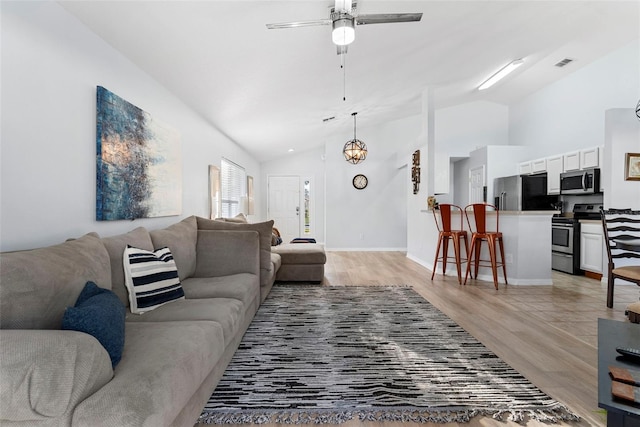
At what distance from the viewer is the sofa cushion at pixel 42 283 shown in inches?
45.6

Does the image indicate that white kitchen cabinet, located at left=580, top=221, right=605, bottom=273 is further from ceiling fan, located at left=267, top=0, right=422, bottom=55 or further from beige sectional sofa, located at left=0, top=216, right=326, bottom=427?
beige sectional sofa, located at left=0, top=216, right=326, bottom=427

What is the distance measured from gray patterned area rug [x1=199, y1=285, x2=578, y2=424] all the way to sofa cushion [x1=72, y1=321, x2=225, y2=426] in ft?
1.29

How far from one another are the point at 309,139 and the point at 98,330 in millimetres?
6716

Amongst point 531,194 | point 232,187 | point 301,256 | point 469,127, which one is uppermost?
point 469,127

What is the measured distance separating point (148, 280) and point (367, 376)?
1.50m

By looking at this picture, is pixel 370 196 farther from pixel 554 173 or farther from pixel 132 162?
pixel 132 162

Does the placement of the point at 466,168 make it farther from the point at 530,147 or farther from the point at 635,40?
the point at 635,40

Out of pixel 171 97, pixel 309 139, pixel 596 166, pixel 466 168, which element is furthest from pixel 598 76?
pixel 171 97

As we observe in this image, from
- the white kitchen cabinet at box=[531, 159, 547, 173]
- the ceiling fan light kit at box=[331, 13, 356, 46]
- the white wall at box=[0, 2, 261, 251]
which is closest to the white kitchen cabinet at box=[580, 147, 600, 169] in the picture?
the white kitchen cabinet at box=[531, 159, 547, 173]

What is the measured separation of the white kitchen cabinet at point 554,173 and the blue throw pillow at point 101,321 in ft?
21.4

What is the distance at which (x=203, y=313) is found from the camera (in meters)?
1.85

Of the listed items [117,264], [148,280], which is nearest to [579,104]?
[148,280]

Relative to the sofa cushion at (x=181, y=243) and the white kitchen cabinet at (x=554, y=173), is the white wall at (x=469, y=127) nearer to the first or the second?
the white kitchen cabinet at (x=554, y=173)

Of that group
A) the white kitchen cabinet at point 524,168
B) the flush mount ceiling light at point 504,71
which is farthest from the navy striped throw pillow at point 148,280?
the white kitchen cabinet at point 524,168
